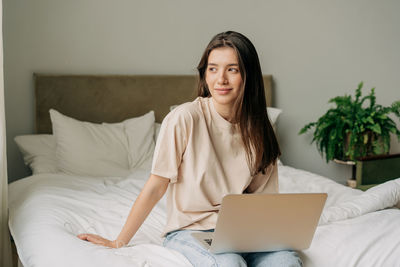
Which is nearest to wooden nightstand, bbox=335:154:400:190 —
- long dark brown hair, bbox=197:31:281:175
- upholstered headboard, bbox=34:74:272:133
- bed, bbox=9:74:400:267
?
bed, bbox=9:74:400:267

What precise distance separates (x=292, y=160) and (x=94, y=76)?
69.5 inches

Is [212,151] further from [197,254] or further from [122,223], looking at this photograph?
[122,223]

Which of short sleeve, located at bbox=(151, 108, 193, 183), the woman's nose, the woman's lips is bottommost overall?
short sleeve, located at bbox=(151, 108, 193, 183)

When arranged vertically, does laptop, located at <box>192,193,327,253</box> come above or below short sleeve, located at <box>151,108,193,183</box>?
below

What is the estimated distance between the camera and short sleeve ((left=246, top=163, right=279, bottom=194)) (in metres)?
1.70

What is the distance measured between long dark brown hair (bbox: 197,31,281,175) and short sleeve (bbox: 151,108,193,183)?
0.64ft

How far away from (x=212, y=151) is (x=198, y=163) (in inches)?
2.4

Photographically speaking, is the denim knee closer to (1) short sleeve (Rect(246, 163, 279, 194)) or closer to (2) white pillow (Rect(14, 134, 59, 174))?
(1) short sleeve (Rect(246, 163, 279, 194))

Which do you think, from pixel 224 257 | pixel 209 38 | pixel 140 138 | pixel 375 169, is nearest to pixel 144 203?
pixel 224 257

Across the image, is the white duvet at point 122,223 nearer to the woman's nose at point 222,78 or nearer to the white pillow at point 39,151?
the white pillow at point 39,151

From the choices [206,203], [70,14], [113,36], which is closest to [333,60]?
[113,36]

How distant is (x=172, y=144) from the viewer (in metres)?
1.53

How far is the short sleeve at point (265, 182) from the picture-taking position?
66.9 inches

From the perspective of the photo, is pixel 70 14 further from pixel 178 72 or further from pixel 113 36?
pixel 178 72
